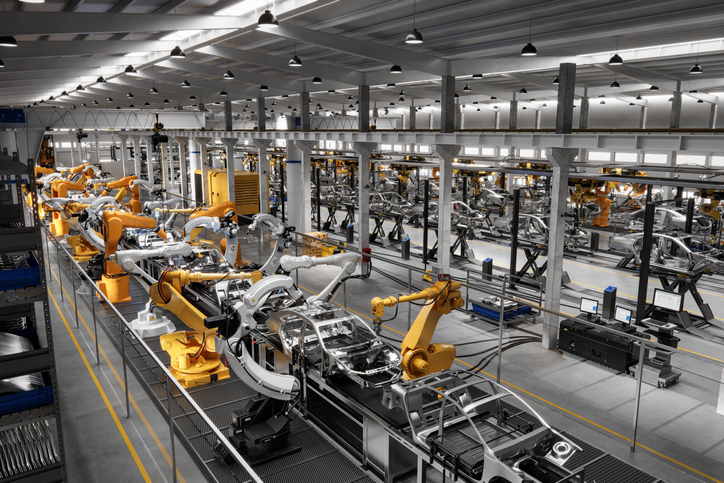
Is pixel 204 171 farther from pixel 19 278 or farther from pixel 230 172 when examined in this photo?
pixel 19 278

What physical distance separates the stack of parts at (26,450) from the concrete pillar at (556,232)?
943cm

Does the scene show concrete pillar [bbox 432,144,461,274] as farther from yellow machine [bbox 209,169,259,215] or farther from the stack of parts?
yellow machine [bbox 209,169,259,215]

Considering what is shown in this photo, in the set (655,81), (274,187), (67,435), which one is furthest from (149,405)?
(274,187)

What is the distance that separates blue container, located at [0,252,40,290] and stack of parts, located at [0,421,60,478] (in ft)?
4.76

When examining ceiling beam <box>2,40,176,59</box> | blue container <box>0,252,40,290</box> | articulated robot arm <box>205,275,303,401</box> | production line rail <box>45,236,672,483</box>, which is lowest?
production line rail <box>45,236,672,483</box>

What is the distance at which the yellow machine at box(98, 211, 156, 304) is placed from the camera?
1340 cm

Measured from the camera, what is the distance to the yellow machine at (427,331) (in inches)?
335

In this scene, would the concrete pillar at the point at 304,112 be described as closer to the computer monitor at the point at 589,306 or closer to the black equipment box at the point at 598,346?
the computer monitor at the point at 589,306

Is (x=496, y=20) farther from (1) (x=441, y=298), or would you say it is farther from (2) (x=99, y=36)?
(2) (x=99, y=36)

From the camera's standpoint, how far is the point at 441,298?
28.4 feet

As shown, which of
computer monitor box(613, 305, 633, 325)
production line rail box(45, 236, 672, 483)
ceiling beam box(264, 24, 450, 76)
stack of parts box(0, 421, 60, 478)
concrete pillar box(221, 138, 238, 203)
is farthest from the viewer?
concrete pillar box(221, 138, 238, 203)

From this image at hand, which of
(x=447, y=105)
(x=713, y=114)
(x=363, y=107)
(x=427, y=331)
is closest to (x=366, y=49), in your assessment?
(x=447, y=105)

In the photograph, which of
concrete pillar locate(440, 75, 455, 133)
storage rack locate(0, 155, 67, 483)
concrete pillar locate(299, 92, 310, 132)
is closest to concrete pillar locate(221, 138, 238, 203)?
concrete pillar locate(299, 92, 310, 132)

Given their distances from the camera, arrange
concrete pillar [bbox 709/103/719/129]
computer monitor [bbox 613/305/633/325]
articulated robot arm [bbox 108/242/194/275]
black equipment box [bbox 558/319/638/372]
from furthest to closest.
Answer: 1. concrete pillar [bbox 709/103/719/129]
2. computer monitor [bbox 613/305/633/325]
3. articulated robot arm [bbox 108/242/194/275]
4. black equipment box [bbox 558/319/638/372]
